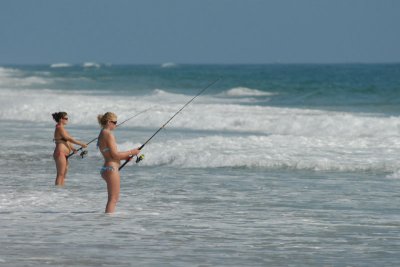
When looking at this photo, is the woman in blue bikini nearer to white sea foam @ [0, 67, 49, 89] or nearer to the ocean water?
the ocean water

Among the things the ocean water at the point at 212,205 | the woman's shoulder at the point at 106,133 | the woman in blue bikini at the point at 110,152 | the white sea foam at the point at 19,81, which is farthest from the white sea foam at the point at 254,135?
the white sea foam at the point at 19,81

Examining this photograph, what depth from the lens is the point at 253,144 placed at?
51.0ft

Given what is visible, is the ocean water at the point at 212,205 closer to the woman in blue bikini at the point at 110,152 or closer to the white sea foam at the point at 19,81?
the woman in blue bikini at the point at 110,152

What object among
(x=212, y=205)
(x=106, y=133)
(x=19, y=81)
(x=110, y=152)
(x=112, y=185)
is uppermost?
(x=19, y=81)

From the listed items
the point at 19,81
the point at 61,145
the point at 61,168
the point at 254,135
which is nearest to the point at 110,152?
the point at 61,168

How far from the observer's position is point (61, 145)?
11586 mm

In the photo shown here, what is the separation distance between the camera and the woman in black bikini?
11.3 m

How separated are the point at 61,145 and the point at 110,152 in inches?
112

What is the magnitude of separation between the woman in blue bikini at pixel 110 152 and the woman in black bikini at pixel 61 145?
2.24 metres

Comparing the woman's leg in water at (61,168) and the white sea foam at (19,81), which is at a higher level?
the white sea foam at (19,81)

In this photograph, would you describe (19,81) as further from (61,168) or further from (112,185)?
(112,185)

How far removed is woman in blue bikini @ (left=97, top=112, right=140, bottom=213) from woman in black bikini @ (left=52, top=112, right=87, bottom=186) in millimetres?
2244

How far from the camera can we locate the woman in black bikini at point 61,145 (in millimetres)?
11289

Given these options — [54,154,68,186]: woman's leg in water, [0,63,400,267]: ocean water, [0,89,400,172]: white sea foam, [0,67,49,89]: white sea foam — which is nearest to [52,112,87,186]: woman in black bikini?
[54,154,68,186]: woman's leg in water
